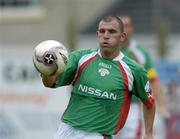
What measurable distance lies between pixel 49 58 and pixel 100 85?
0.65 metres

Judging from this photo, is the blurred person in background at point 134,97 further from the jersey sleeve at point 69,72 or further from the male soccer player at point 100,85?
the jersey sleeve at point 69,72

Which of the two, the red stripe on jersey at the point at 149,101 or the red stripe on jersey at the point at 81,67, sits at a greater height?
the red stripe on jersey at the point at 81,67

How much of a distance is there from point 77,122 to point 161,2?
1959 centimetres

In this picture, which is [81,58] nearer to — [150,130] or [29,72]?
[150,130]

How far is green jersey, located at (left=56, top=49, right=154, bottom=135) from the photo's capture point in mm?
8227

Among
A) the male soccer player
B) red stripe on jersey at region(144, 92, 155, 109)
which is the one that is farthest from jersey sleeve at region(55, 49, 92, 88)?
red stripe on jersey at region(144, 92, 155, 109)

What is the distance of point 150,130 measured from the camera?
8.55 meters

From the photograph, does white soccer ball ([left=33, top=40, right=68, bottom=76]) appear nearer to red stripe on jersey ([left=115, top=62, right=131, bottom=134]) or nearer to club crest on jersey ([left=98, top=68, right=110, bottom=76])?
club crest on jersey ([left=98, top=68, right=110, bottom=76])

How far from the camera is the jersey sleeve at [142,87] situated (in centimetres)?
834

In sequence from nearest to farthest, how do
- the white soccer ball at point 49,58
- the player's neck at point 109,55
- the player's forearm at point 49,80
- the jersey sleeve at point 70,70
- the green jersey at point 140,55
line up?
the white soccer ball at point 49,58 < the player's forearm at point 49,80 < the jersey sleeve at point 70,70 < the player's neck at point 109,55 < the green jersey at point 140,55

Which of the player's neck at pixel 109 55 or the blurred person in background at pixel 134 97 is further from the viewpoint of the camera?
the blurred person in background at pixel 134 97

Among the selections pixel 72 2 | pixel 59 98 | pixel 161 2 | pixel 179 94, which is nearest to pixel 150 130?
pixel 179 94

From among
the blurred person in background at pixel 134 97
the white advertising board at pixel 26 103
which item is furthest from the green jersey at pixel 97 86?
the white advertising board at pixel 26 103

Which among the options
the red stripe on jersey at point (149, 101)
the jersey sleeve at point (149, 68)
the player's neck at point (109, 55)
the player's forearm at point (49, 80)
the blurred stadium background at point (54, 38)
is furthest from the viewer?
the blurred stadium background at point (54, 38)
